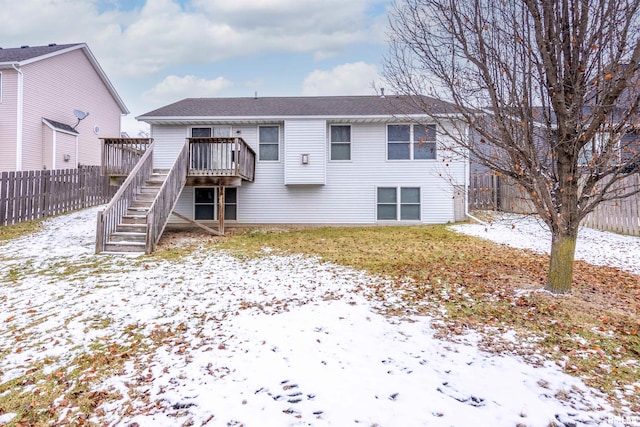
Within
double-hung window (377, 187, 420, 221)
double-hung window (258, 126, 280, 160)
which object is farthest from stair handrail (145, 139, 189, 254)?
double-hung window (377, 187, 420, 221)

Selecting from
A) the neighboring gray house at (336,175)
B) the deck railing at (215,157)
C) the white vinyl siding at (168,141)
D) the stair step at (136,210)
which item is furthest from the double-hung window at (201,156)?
the white vinyl siding at (168,141)

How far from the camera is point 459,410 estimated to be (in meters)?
2.17

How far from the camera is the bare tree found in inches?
142

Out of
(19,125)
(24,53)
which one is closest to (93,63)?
(24,53)

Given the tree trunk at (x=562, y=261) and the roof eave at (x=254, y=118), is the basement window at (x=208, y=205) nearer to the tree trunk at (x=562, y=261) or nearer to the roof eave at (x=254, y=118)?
the roof eave at (x=254, y=118)

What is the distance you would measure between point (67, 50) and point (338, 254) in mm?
17468

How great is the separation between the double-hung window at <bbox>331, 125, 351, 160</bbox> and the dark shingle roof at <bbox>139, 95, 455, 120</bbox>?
66 cm

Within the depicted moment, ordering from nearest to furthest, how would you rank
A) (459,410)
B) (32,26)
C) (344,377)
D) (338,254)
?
(459,410), (344,377), (338,254), (32,26)

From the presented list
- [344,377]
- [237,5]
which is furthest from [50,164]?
[344,377]

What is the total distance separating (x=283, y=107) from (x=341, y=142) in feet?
8.43

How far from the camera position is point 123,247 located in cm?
746

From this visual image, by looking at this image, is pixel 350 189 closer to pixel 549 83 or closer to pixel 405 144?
pixel 405 144

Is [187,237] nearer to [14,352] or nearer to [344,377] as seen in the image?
[14,352]

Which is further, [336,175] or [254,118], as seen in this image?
[336,175]
